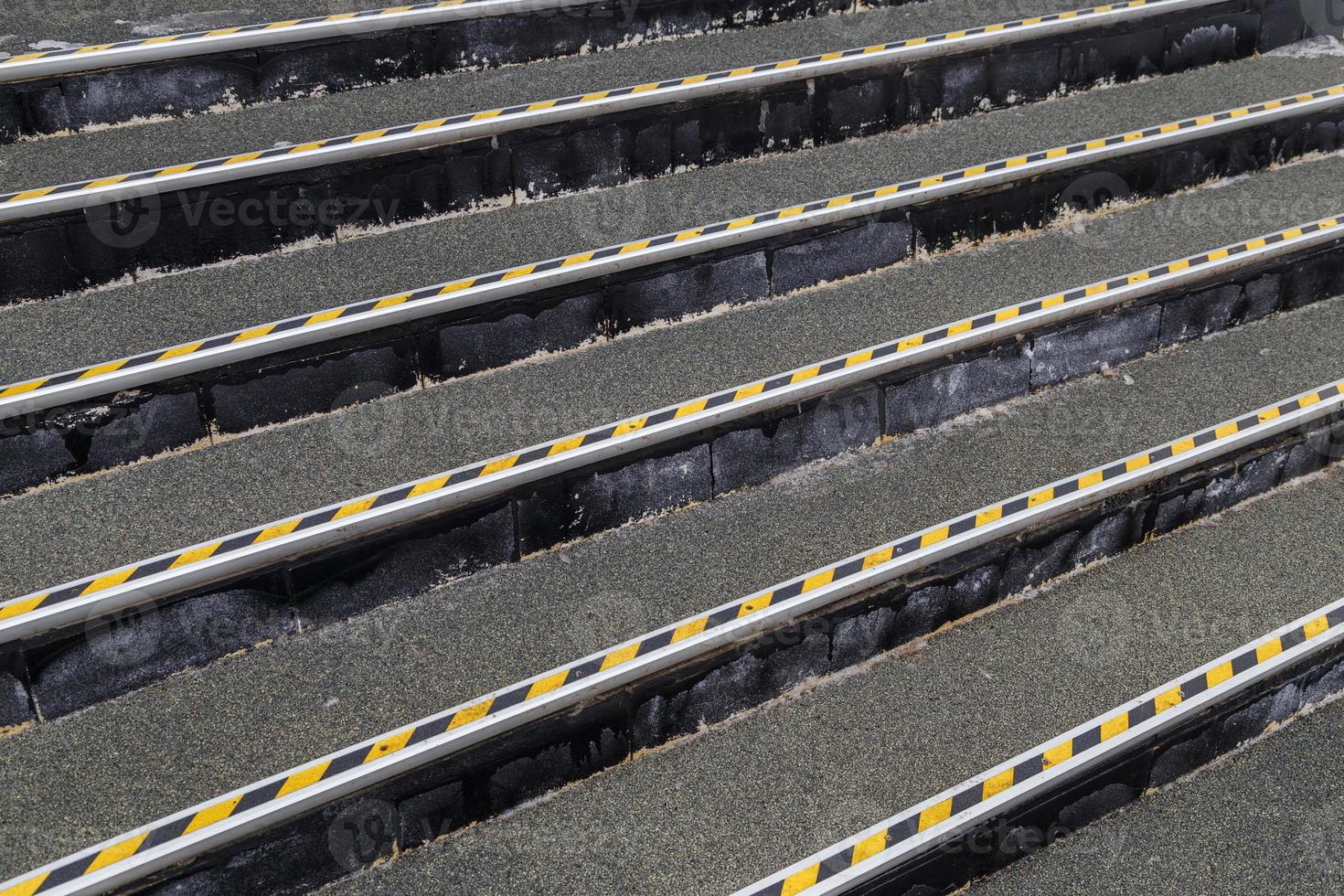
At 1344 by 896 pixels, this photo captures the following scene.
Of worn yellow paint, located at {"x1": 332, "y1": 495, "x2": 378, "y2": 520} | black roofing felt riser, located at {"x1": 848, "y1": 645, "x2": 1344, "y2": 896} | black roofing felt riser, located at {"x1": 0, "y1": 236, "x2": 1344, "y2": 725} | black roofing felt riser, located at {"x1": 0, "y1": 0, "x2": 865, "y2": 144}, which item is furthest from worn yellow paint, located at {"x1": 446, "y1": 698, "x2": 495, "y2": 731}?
black roofing felt riser, located at {"x1": 0, "y1": 0, "x2": 865, "y2": 144}

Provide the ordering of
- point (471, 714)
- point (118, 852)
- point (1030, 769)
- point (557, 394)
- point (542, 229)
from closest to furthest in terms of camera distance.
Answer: point (118, 852) → point (471, 714) → point (1030, 769) → point (557, 394) → point (542, 229)

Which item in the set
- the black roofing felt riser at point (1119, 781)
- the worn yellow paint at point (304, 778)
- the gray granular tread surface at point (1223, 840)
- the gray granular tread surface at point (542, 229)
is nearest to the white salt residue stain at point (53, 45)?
the gray granular tread surface at point (542, 229)

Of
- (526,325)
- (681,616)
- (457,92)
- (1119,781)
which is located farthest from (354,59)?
(1119,781)

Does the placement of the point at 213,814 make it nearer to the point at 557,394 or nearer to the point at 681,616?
the point at 681,616

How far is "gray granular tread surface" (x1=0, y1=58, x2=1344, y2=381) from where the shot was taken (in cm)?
250

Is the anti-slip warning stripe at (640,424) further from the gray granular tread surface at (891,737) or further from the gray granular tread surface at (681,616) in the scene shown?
the gray granular tread surface at (891,737)

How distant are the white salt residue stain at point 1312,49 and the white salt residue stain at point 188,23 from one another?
331 centimetres

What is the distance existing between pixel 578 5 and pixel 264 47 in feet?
2.89

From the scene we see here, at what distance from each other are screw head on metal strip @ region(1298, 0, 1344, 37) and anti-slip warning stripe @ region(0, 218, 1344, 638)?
1135 millimetres

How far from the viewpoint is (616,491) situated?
2457 millimetres

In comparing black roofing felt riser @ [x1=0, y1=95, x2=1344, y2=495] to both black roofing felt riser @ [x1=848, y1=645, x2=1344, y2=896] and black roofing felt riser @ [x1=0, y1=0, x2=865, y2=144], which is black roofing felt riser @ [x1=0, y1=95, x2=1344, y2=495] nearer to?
black roofing felt riser @ [x1=0, y1=0, x2=865, y2=144]

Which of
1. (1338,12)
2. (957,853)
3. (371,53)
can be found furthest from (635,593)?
(1338,12)

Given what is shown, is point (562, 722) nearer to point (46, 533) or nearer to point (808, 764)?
point (808, 764)

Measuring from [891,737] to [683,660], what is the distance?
43 centimetres
